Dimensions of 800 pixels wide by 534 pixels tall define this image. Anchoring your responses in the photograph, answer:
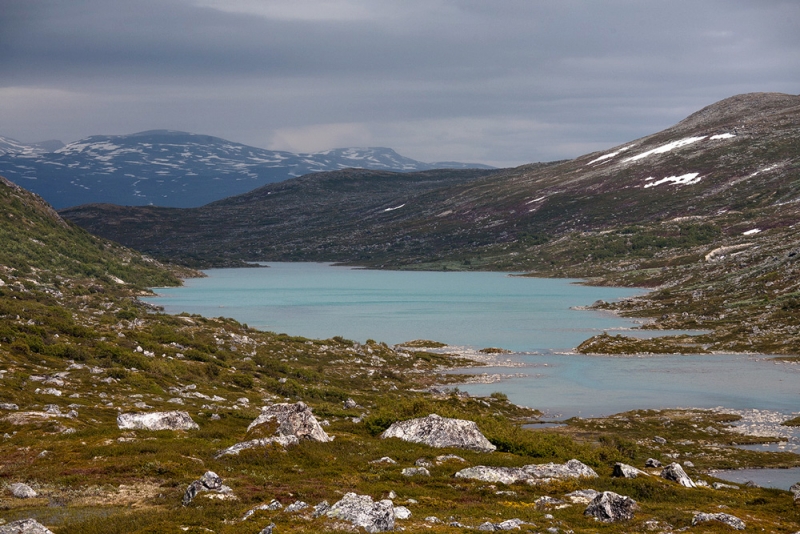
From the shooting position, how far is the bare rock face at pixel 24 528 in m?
20.2

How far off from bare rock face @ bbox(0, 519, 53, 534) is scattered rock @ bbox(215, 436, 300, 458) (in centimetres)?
1138

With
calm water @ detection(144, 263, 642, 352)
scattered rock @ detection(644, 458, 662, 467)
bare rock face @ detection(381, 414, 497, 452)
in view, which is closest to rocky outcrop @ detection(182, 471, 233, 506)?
bare rock face @ detection(381, 414, 497, 452)

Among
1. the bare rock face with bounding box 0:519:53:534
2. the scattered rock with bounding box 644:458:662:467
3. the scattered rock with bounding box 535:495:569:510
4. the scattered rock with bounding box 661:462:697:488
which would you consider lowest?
the scattered rock with bounding box 644:458:662:467

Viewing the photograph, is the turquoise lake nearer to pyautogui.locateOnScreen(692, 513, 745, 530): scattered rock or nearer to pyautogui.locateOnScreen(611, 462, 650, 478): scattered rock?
pyautogui.locateOnScreen(611, 462, 650, 478): scattered rock

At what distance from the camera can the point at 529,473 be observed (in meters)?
31.5

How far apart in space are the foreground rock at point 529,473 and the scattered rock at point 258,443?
25.0 feet

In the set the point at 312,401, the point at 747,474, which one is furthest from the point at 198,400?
the point at 747,474

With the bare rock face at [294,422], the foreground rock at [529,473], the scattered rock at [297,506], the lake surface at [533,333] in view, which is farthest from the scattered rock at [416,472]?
the lake surface at [533,333]

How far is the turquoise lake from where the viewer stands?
6525 centimetres

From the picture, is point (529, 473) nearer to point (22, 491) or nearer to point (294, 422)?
point (294, 422)

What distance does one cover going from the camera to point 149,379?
167ft

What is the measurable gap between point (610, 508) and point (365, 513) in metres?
8.33

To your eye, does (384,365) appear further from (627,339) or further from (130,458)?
(130,458)

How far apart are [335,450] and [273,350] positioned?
149ft
